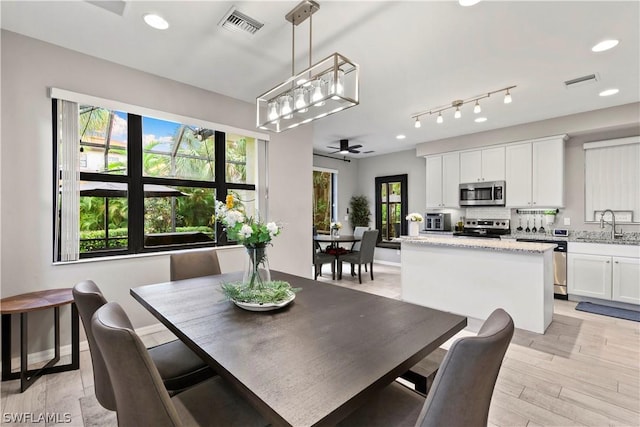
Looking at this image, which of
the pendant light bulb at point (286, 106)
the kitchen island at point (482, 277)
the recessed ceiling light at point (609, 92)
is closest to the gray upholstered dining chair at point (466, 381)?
the pendant light bulb at point (286, 106)

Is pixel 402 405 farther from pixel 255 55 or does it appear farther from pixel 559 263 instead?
pixel 559 263

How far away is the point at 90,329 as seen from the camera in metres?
1.32

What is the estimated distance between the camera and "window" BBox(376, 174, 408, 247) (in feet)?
23.3

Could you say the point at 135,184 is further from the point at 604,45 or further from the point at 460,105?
the point at 604,45

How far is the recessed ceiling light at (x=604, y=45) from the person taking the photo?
2.50 meters

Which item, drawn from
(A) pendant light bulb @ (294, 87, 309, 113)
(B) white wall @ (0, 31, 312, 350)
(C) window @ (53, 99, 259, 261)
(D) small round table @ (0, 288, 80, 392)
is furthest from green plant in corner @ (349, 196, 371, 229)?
(D) small round table @ (0, 288, 80, 392)

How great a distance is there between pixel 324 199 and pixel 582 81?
17.2 feet

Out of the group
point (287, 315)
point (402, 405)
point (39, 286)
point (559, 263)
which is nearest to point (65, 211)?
point (39, 286)

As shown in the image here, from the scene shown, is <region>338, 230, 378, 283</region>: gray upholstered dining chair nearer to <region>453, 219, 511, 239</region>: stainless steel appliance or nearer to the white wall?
<region>453, 219, 511, 239</region>: stainless steel appliance

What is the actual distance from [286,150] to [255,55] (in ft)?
5.33

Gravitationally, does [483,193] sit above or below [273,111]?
below

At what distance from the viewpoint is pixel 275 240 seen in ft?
13.4

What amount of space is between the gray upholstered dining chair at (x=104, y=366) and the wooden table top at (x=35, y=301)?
1074 mm

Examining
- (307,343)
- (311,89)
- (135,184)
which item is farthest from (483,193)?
(135,184)
